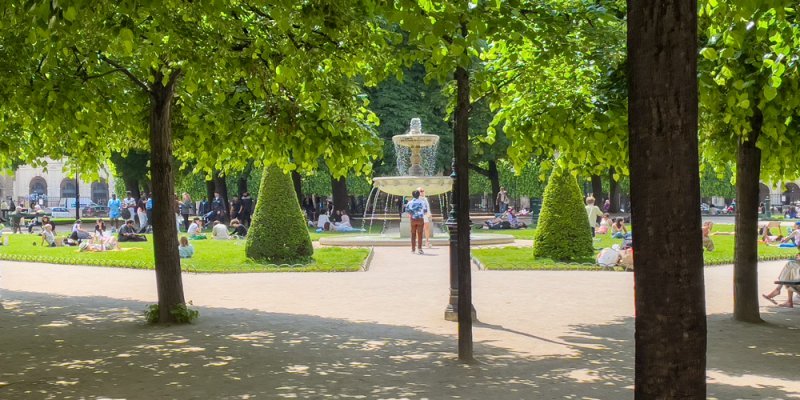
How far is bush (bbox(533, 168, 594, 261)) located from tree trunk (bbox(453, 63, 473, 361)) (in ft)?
34.2

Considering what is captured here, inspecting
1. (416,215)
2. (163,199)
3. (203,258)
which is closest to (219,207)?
(203,258)

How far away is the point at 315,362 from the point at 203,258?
506 inches

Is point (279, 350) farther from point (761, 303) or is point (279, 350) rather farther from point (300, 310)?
point (761, 303)

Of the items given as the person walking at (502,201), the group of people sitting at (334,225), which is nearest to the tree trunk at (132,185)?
the group of people sitting at (334,225)

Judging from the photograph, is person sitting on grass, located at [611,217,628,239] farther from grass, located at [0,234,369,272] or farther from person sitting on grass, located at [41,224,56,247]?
person sitting on grass, located at [41,224,56,247]

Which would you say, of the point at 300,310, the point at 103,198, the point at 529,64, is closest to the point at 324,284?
the point at 300,310

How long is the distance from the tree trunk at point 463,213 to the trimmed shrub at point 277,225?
1032 centimetres

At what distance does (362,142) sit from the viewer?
9844mm

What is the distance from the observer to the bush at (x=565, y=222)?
725 inches

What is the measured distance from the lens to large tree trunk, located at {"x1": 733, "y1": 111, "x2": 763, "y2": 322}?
32.6 ft

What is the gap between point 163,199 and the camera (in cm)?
1016

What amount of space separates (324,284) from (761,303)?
6.83 metres

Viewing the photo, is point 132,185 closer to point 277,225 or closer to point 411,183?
point 411,183

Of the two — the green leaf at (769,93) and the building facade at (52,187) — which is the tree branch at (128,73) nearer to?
the green leaf at (769,93)
